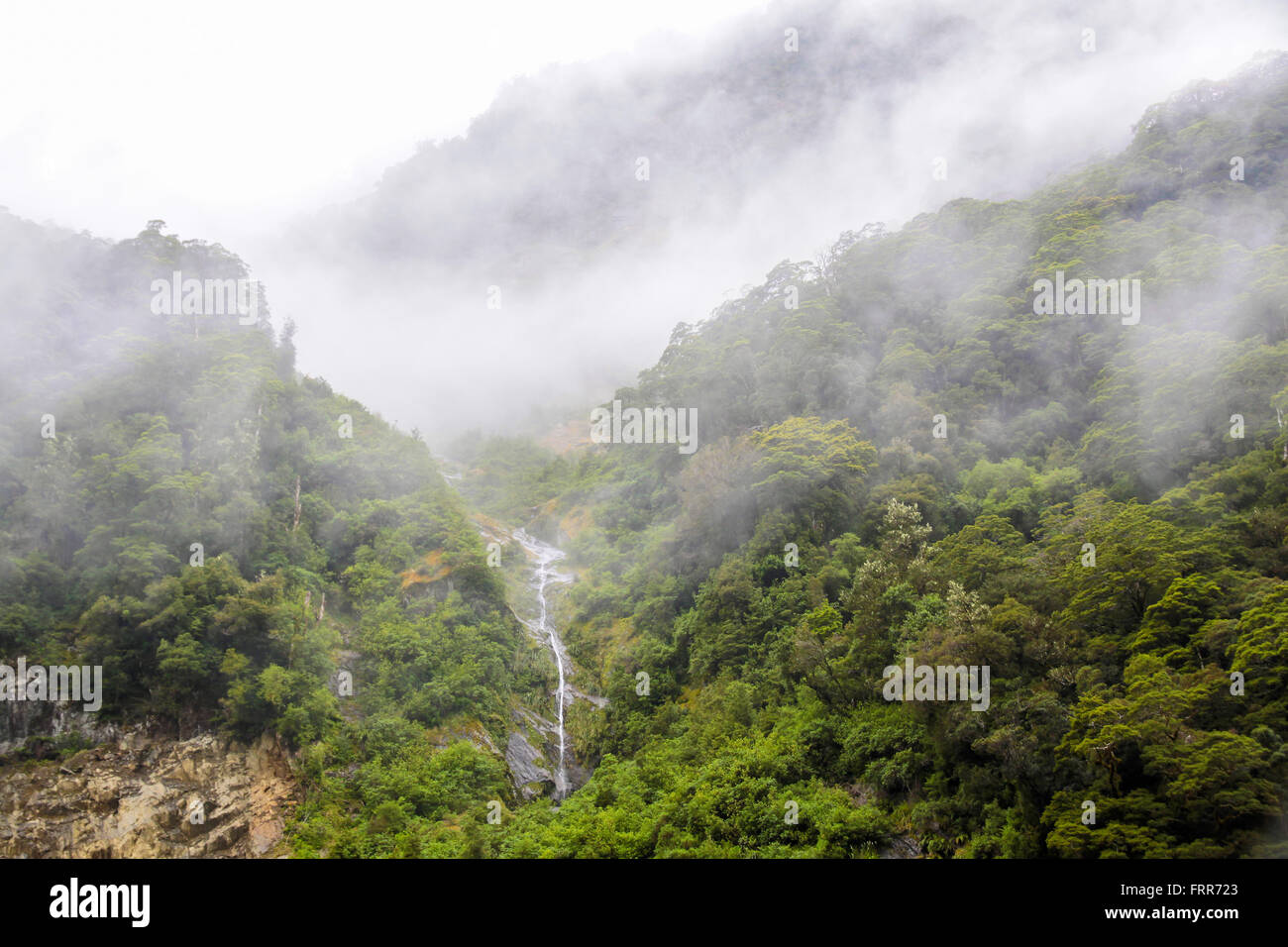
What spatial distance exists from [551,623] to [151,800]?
21.4 meters

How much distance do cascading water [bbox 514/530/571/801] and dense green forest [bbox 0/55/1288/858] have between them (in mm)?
1414

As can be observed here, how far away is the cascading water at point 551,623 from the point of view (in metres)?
33.2

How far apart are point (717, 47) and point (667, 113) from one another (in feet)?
51.8

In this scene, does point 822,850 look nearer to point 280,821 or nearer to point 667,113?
point 280,821

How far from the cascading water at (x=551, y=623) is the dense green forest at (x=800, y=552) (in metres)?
1.41

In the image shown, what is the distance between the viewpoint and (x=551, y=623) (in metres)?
43.8
